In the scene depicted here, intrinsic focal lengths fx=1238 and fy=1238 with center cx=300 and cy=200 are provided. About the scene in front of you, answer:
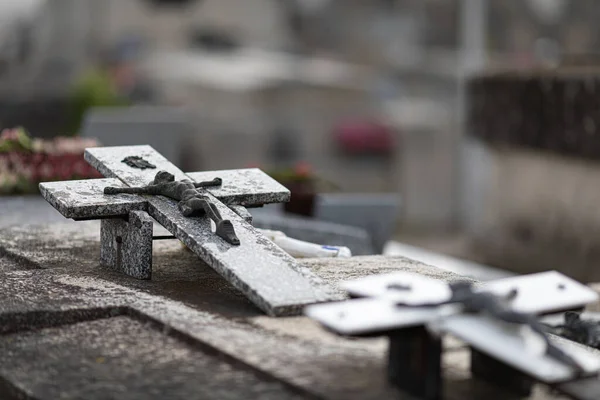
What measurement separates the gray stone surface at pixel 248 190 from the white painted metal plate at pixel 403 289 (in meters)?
1.15

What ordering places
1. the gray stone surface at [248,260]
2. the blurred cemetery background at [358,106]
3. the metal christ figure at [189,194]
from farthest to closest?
the blurred cemetery background at [358,106] → the metal christ figure at [189,194] → the gray stone surface at [248,260]

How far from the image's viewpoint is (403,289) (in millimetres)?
3053

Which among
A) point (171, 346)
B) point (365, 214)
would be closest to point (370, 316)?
point (171, 346)

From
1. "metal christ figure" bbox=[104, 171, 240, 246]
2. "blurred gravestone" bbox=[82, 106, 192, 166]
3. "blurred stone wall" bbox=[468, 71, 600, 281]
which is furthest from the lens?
"blurred stone wall" bbox=[468, 71, 600, 281]

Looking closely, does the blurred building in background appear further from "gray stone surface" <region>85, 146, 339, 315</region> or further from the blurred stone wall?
"gray stone surface" <region>85, 146, 339, 315</region>

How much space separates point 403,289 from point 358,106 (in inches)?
752

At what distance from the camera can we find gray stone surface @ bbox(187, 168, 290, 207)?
430 centimetres

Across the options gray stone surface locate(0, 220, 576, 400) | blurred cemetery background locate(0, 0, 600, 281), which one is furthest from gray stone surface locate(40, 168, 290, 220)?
blurred cemetery background locate(0, 0, 600, 281)

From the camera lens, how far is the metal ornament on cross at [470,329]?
285 cm

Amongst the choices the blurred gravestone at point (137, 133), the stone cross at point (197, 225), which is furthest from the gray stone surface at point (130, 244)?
the blurred gravestone at point (137, 133)

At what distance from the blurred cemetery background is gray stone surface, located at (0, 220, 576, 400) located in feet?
7.16

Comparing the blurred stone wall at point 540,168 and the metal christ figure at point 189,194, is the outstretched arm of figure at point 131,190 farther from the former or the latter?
the blurred stone wall at point 540,168

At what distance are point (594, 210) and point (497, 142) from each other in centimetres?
137

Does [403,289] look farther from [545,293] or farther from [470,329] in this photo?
[545,293]
